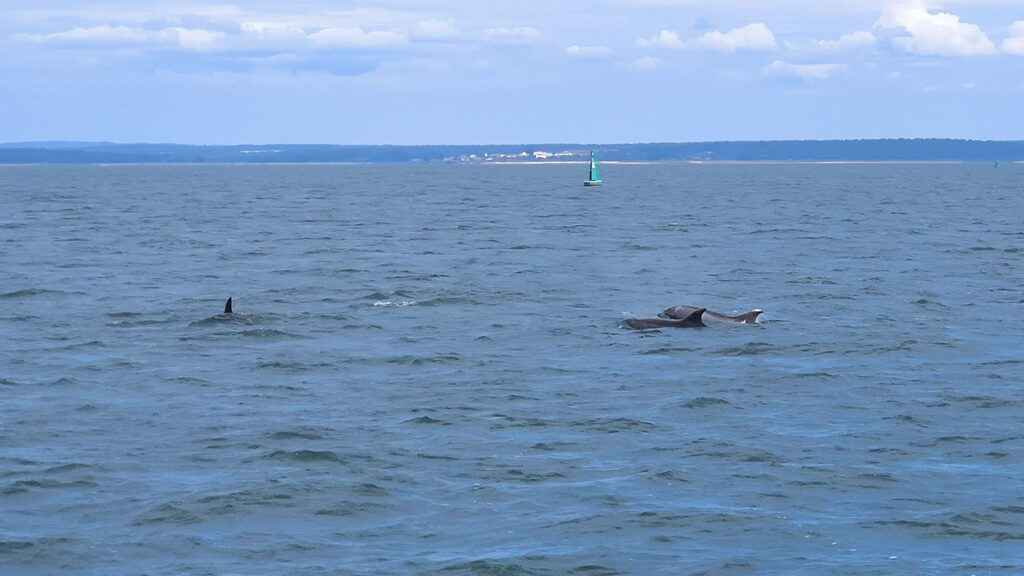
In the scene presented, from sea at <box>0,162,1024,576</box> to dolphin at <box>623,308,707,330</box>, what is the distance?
51 centimetres

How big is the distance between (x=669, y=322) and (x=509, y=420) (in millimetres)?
10282

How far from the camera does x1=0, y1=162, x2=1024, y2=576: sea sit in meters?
15.3

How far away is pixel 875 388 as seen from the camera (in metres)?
23.9

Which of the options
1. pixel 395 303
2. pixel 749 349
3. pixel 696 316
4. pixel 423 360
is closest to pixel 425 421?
pixel 423 360

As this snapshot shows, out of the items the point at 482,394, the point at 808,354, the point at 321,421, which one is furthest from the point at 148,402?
the point at 808,354

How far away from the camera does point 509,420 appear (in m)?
21.4

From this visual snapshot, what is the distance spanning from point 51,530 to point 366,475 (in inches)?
157

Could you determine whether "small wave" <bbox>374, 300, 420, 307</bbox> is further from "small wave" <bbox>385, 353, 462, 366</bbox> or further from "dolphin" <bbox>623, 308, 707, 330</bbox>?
"small wave" <bbox>385, 353, 462, 366</bbox>

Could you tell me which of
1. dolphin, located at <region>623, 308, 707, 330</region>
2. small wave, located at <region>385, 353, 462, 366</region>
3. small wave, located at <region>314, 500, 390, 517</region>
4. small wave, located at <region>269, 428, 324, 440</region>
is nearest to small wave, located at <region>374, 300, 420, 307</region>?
dolphin, located at <region>623, 308, 707, 330</region>

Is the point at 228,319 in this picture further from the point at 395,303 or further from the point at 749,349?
the point at 749,349

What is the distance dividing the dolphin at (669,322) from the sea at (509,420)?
1.66ft

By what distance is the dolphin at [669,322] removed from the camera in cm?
3083

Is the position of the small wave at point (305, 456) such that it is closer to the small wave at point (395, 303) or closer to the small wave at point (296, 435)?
the small wave at point (296, 435)

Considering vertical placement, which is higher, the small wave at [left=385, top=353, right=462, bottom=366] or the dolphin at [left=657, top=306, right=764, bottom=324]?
the dolphin at [left=657, top=306, right=764, bottom=324]
